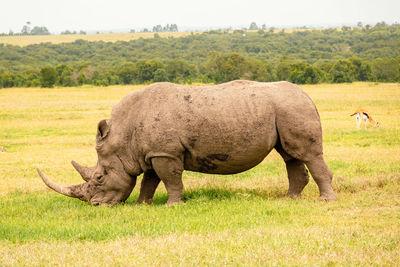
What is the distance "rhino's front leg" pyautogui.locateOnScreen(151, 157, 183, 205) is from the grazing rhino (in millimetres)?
16

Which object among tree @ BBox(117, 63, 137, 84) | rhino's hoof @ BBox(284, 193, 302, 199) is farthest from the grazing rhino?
tree @ BBox(117, 63, 137, 84)

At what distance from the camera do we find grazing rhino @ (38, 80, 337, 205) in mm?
8836

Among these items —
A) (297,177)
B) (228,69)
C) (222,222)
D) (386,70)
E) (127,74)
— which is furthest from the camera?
(127,74)

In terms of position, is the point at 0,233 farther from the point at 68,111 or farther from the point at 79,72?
the point at 79,72

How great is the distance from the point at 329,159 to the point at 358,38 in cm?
11703

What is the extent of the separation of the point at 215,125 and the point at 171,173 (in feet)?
3.57

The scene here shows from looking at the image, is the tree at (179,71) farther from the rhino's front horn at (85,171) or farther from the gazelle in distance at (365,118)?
the rhino's front horn at (85,171)

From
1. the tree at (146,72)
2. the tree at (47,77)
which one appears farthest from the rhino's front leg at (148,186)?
the tree at (146,72)

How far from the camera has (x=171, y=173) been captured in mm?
8992

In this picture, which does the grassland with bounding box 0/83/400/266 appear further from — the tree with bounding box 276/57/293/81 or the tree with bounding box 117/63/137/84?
the tree with bounding box 117/63/137/84

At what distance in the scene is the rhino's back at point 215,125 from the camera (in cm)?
882

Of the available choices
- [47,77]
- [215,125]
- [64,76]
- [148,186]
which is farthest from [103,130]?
[64,76]

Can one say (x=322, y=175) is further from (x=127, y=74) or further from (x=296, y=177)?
(x=127, y=74)

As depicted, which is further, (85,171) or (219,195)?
(219,195)
